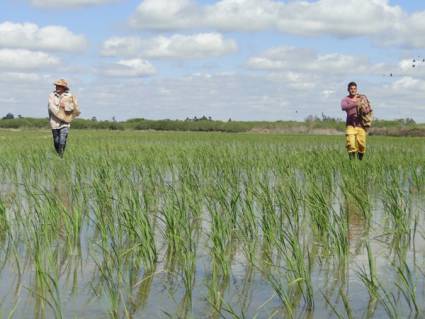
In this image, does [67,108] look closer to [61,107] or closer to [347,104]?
[61,107]

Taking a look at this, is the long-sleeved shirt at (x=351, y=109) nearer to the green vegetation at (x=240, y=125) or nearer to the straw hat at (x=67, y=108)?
the straw hat at (x=67, y=108)

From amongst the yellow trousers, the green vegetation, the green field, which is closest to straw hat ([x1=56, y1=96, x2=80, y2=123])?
the yellow trousers

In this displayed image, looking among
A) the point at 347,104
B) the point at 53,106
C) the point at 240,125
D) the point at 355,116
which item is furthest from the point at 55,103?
the point at 240,125

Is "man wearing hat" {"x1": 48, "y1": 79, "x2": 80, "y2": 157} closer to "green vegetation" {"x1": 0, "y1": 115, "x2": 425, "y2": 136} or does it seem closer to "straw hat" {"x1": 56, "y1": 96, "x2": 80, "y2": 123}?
"straw hat" {"x1": 56, "y1": 96, "x2": 80, "y2": 123}

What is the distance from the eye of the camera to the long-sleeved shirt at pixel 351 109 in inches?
412

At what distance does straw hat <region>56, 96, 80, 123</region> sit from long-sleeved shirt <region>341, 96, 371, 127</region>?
15.1 ft

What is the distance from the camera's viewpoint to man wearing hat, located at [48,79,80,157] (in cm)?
1125

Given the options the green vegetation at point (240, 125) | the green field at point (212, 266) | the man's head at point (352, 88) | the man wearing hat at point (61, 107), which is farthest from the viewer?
the green vegetation at point (240, 125)

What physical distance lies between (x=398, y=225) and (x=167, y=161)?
6.41 metres

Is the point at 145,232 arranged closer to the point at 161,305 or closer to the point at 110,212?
the point at 161,305

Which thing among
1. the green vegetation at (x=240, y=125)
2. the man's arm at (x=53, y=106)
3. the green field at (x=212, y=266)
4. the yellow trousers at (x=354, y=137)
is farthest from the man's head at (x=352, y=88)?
the green vegetation at (x=240, y=125)

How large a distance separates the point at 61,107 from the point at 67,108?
11cm

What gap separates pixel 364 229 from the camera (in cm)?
548

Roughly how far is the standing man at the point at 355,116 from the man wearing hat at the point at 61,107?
4619mm
